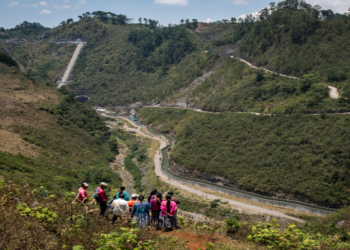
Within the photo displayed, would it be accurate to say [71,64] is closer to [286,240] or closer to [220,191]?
[220,191]

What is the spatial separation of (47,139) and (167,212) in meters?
33.7

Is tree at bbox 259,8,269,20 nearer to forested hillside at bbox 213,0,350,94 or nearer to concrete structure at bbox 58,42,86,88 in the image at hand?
forested hillside at bbox 213,0,350,94

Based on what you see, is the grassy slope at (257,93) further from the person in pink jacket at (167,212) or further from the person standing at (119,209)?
the person standing at (119,209)

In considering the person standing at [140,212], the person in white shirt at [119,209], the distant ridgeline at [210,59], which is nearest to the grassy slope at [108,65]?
the distant ridgeline at [210,59]

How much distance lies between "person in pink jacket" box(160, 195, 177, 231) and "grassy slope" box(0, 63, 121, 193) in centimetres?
1410

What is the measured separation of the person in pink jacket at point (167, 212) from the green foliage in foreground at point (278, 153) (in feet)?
84.9

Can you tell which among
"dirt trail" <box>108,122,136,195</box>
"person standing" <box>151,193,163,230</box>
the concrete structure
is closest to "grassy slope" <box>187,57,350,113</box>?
"dirt trail" <box>108,122,136,195</box>

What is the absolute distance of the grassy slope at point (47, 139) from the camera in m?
28.3

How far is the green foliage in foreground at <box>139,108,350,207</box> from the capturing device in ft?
105

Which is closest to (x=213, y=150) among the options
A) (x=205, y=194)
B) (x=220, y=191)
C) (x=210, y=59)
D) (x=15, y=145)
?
(x=220, y=191)

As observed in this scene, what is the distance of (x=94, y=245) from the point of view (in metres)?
8.15

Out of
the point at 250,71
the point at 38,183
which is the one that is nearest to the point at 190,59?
the point at 250,71

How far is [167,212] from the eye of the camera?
11305mm

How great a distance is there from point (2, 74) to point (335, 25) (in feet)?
222
